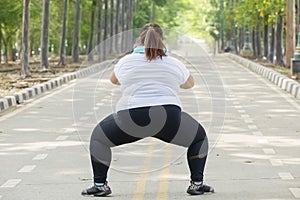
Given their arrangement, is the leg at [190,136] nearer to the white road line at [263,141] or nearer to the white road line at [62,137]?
the white road line at [263,141]

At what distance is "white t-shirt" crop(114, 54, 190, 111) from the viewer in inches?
299

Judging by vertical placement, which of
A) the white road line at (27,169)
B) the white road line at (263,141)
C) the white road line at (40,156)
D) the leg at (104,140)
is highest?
the leg at (104,140)

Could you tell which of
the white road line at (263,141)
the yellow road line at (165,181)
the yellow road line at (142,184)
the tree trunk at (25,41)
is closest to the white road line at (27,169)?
the yellow road line at (142,184)

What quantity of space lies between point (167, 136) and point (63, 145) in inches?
173

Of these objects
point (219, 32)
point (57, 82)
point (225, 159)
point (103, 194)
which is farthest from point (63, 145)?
point (219, 32)

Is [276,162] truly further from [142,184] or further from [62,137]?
[62,137]

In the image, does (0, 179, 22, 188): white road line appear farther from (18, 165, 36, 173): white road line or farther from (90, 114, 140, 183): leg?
(90, 114, 140, 183): leg

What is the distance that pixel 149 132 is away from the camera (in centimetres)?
769

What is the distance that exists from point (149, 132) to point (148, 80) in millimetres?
459

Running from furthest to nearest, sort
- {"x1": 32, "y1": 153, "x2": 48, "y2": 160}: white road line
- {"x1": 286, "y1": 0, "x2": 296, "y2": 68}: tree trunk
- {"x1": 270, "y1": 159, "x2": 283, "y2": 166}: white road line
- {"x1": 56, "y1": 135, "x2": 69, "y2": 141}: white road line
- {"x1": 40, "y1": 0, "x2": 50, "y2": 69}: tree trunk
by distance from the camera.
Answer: {"x1": 40, "y1": 0, "x2": 50, "y2": 69}: tree trunk < {"x1": 286, "y1": 0, "x2": 296, "y2": 68}: tree trunk < {"x1": 56, "y1": 135, "x2": 69, "y2": 141}: white road line < {"x1": 32, "y1": 153, "x2": 48, "y2": 160}: white road line < {"x1": 270, "y1": 159, "x2": 283, "y2": 166}: white road line

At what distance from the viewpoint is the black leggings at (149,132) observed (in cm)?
755

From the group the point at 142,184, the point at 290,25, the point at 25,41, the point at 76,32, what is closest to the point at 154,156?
the point at 142,184

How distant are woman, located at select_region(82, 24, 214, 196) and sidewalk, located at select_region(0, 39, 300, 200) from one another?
453mm

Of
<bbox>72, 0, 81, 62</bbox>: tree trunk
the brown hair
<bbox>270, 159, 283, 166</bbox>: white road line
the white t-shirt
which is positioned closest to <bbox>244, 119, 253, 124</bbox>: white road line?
<bbox>270, 159, 283, 166</bbox>: white road line
